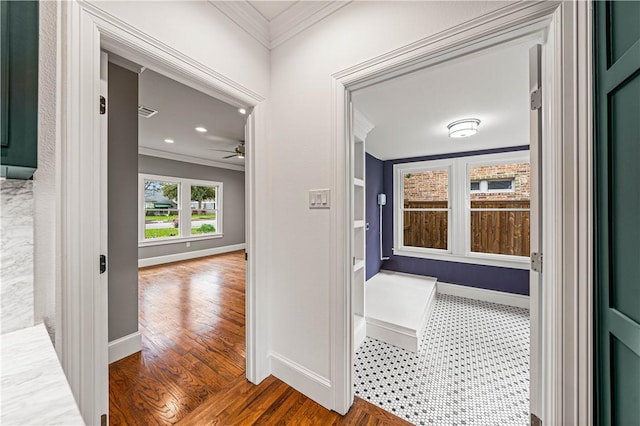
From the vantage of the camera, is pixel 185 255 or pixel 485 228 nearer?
pixel 485 228

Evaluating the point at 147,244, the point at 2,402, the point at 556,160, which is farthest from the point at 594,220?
the point at 147,244

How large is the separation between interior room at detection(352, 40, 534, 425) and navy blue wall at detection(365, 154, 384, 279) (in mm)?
35

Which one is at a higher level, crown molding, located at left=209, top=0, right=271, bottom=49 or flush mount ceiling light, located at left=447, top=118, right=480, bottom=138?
crown molding, located at left=209, top=0, right=271, bottom=49

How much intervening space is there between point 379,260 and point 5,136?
4471 millimetres

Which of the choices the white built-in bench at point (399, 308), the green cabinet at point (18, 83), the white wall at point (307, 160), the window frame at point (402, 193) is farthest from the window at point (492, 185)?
the green cabinet at point (18, 83)

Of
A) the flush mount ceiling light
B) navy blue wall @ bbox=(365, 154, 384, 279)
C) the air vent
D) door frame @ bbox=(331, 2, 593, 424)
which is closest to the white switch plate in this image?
door frame @ bbox=(331, 2, 593, 424)

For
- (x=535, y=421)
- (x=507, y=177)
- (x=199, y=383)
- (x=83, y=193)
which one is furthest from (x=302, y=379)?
(x=507, y=177)

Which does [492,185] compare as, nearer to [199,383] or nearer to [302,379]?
[302,379]

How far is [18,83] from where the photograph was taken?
0.62 meters

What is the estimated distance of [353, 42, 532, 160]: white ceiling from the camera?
171 centimetres

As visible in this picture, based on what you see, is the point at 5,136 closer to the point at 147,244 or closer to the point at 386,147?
the point at 386,147

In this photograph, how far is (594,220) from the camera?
33.8 inches

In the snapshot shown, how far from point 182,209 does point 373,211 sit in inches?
185

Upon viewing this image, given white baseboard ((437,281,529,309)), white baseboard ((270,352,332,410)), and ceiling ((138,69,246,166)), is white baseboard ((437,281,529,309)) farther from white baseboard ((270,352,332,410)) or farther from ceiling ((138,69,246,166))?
ceiling ((138,69,246,166))
